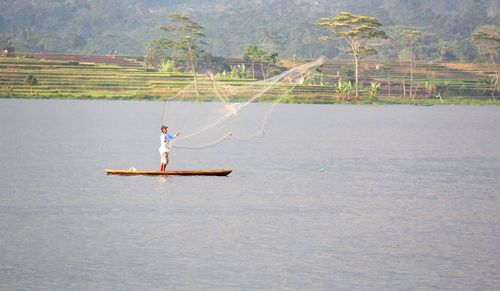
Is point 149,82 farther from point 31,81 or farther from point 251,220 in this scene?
point 251,220

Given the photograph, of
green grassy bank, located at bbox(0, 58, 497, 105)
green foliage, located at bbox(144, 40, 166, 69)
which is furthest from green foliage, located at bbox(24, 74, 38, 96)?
green foliage, located at bbox(144, 40, 166, 69)

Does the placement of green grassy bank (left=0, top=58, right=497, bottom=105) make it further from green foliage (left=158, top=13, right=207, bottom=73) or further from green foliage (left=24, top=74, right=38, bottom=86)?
green foliage (left=158, top=13, right=207, bottom=73)

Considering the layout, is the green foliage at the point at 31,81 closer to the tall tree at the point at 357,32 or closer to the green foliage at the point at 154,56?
the green foliage at the point at 154,56

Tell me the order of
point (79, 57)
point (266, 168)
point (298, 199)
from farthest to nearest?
point (79, 57) → point (266, 168) → point (298, 199)

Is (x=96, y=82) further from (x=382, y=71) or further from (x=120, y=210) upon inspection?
(x=120, y=210)

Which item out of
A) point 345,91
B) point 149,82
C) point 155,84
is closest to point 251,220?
point 155,84

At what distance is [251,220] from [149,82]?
97.9 meters

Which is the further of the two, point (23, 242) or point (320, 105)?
point (320, 105)

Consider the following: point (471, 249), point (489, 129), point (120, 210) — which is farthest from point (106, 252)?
point (489, 129)

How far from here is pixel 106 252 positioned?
22.4 m

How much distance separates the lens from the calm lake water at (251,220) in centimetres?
2047

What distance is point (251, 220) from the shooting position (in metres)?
27.6

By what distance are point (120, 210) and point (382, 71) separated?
12259 centimetres

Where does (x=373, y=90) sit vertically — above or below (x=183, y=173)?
below
